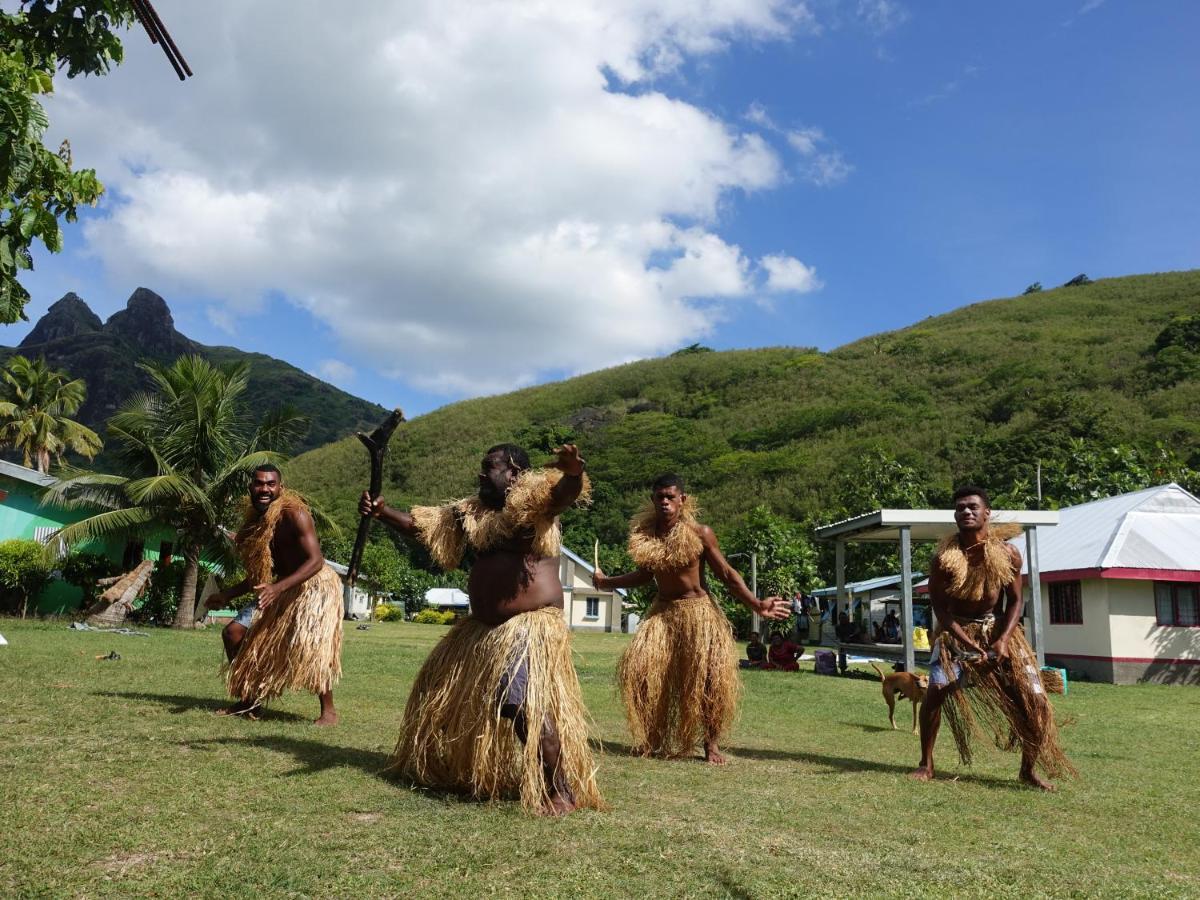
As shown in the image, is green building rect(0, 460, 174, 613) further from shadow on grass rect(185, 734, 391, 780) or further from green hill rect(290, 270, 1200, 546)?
shadow on grass rect(185, 734, 391, 780)

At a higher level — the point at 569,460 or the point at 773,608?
the point at 569,460

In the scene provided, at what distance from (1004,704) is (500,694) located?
10.3 feet

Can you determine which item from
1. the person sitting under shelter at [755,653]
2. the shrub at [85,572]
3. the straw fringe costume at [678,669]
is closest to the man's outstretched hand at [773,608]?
Result: the straw fringe costume at [678,669]

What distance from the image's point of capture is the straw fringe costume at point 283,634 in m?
5.68

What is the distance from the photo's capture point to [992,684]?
5.23 m

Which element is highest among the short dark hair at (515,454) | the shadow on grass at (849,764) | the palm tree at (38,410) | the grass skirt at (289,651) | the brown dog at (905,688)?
the palm tree at (38,410)

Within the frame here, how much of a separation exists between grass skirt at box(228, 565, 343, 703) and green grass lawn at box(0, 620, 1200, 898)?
0.84ft

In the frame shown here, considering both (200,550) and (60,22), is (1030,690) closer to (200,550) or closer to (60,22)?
(60,22)

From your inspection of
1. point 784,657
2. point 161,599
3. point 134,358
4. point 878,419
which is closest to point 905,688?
point 784,657

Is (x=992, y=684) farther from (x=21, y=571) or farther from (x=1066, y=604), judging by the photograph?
(x=21, y=571)

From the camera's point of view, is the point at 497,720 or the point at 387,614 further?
the point at 387,614

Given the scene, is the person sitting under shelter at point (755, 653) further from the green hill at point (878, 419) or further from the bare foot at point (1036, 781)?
the green hill at point (878, 419)

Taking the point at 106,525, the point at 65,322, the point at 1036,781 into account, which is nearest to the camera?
the point at 1036,781

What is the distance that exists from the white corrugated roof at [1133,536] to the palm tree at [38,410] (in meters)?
29.3
